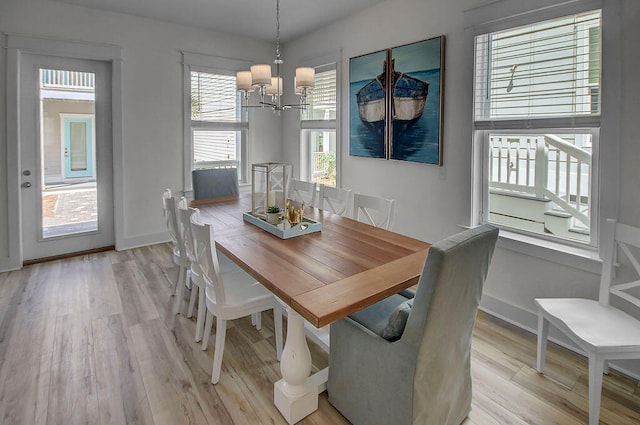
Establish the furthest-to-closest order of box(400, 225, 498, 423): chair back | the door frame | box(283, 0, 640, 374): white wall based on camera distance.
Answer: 1. the door frame
2. box(283, 0, 640, 374): white wall
3. box(400, 225, 498, 423): chair back

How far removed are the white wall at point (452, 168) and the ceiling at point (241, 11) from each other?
22 cm

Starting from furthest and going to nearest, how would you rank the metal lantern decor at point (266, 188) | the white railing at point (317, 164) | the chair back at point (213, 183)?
the white railing at point (317, 164) → the chair back at point (213, 183) → the metal lantern decor at point (266, 188)

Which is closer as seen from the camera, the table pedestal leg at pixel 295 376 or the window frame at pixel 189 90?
the table pedestal leg at pixel 295 376

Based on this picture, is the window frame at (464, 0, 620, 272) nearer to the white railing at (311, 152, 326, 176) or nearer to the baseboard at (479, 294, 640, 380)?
the baseboard at (479, 294, 640, 380)

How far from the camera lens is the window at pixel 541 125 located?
93.7 inches

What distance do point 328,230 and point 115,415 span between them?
1.57 meters

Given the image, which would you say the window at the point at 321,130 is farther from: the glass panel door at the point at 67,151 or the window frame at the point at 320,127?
the glass panel door at the point at 67,151

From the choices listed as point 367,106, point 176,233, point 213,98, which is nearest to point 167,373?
point 176,233

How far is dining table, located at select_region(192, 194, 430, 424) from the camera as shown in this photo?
59.0 inches

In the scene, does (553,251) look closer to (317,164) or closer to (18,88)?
(317,164)

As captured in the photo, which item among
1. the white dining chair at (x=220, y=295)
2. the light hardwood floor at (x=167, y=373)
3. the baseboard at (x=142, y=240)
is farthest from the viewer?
the baseboard at (x=142, y=240)

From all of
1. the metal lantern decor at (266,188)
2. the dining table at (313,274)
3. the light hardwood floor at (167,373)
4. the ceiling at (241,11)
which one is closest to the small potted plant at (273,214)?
the metal lantern decor at (266,188)

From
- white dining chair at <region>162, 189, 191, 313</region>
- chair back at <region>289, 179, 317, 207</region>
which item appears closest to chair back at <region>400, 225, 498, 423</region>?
white dining chair at <region>162, 189, 191, 313</region>

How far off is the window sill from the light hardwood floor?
0.58 m
